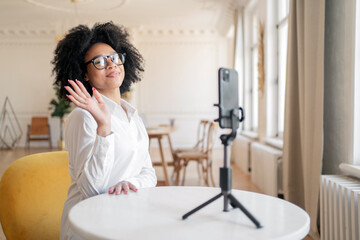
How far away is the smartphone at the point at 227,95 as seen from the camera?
0.83 metres

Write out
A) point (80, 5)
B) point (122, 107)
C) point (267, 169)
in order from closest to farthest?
1. point (122, 107)
2. point (267, 169)
3. point (80, 5)

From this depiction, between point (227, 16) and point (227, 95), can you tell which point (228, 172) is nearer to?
point (227, 95)

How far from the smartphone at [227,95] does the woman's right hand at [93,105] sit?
45cm

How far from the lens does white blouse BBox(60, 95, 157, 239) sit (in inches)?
48.1

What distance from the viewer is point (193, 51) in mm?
10258

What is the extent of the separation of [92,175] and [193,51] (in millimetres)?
9316

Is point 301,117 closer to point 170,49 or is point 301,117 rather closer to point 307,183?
point 307,183

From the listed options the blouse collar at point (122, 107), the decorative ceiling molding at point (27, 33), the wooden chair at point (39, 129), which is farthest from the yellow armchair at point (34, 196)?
the decorative ceiling molding at point (27, 33)

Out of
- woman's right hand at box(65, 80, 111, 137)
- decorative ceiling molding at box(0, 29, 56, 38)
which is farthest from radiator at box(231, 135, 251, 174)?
decorative ceiling molding at box(0, 29, 56, 38)

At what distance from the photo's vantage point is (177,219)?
94 centimetres

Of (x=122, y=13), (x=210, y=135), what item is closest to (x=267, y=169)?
(x=210, y=135)

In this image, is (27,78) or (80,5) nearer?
(80,5)

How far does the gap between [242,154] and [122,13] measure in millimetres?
4726

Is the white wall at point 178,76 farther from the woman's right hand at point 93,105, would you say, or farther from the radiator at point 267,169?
the woman's right hand at point 93,105
